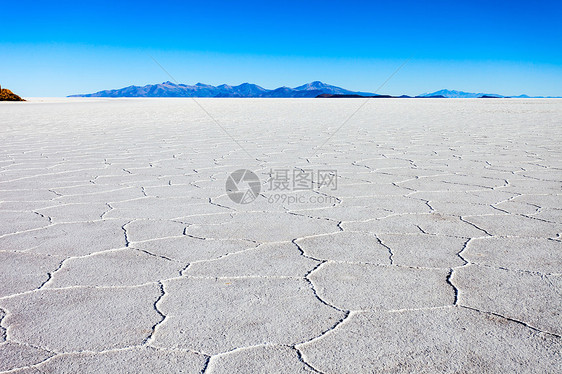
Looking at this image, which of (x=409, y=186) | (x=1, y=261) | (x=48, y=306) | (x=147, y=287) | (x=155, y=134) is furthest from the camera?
(x=155, y=134)

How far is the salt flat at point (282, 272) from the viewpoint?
3.88 feet

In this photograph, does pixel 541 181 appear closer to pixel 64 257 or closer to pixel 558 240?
pixel 558 240

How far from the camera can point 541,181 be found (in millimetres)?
3170

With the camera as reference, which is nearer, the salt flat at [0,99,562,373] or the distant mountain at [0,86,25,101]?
the salt flat at [0,99,562,373]

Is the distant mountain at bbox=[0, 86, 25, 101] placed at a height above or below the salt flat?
below

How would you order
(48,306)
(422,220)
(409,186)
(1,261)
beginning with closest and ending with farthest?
(48,306) < (1,261) < (422,220) < (409,186)

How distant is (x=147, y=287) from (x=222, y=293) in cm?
23

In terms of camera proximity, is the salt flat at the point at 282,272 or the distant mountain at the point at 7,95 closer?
the salt flat at the point at 282,272

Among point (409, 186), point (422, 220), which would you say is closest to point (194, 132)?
point (409, 186)

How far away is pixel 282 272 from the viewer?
1681 millimetres

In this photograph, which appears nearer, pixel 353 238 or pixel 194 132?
pixel 353 238

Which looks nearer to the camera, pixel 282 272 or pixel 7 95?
pixel 282 272

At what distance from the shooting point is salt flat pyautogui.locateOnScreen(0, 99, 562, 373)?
1.18m

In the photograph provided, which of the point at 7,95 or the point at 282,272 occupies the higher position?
the point at 282,272
